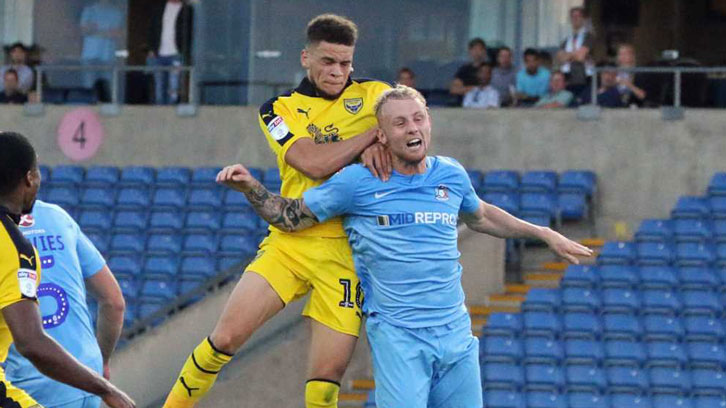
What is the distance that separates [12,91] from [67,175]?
189cm

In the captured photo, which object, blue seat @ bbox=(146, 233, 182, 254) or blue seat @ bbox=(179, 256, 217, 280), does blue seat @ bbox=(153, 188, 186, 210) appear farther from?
blue seat @ bbox=(179, 256, 217, 280)

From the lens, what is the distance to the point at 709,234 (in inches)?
609

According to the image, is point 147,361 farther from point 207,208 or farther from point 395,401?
point 395,401

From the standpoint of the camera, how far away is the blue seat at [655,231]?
1558cm

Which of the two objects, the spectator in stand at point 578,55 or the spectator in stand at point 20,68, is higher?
the spectator in stand at point 578,55

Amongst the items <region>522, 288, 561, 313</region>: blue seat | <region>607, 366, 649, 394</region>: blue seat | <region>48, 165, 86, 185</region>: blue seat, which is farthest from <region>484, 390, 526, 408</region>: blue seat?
<region>48, 165, 86, 185</region>: blue seat

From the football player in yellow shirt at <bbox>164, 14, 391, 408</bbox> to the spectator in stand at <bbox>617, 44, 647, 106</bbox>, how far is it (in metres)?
10.4

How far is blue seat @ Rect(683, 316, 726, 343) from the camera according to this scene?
1437cm

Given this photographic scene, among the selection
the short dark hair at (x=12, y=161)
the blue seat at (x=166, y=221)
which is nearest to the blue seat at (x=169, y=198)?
the blue seat at (x=166, y=221)

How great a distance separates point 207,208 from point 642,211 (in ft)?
14.7

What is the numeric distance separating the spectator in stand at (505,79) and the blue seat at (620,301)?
11.5 ft

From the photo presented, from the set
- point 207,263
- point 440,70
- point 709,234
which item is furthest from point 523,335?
point 440,70

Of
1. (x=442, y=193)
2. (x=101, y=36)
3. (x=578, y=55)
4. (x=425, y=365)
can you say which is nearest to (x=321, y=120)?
(x=442, y=193)

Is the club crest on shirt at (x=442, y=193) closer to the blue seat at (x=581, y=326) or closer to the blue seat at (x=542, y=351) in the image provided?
the blue seat at (x=542, y=351)
